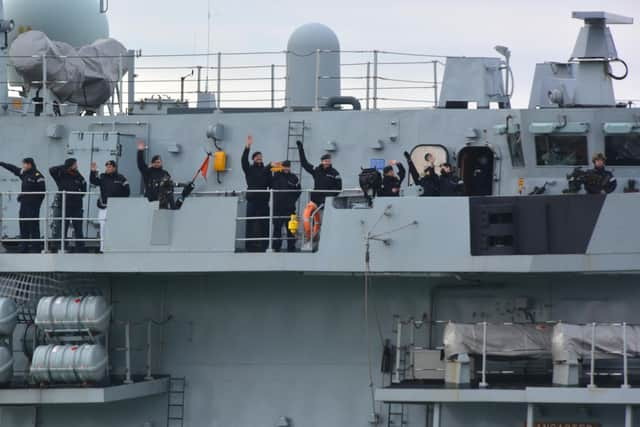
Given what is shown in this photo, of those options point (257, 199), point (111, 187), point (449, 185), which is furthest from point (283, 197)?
point (111, 187)

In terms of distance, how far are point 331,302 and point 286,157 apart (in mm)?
2767

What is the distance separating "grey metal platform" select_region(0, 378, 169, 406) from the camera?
21031 millimetres

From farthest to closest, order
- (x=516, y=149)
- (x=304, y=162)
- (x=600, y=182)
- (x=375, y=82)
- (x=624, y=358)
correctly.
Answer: (x=375, y=82), (x=516, y=149), (x=304, y=162), (x=600, y=182), (x=624, y=358)

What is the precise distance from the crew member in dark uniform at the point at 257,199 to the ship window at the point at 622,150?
16.3 feet

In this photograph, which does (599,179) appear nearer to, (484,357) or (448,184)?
(448,184)

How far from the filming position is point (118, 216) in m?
21.6

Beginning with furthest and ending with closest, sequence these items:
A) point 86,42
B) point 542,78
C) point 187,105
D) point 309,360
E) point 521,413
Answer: point 86,42
point 187,105
point 542,78
point 309,360
point 521,413

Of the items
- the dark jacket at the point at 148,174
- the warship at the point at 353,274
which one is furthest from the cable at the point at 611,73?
the dark jacket at the point at 148,174

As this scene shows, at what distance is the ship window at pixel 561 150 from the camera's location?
22.0m

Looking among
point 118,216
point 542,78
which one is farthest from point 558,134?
point 118,216

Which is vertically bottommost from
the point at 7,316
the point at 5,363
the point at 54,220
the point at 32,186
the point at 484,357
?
the point at 5,363

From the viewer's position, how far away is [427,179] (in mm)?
21578

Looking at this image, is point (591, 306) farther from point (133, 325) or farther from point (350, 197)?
point (133, 325)

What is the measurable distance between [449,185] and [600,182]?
7.20 feet
